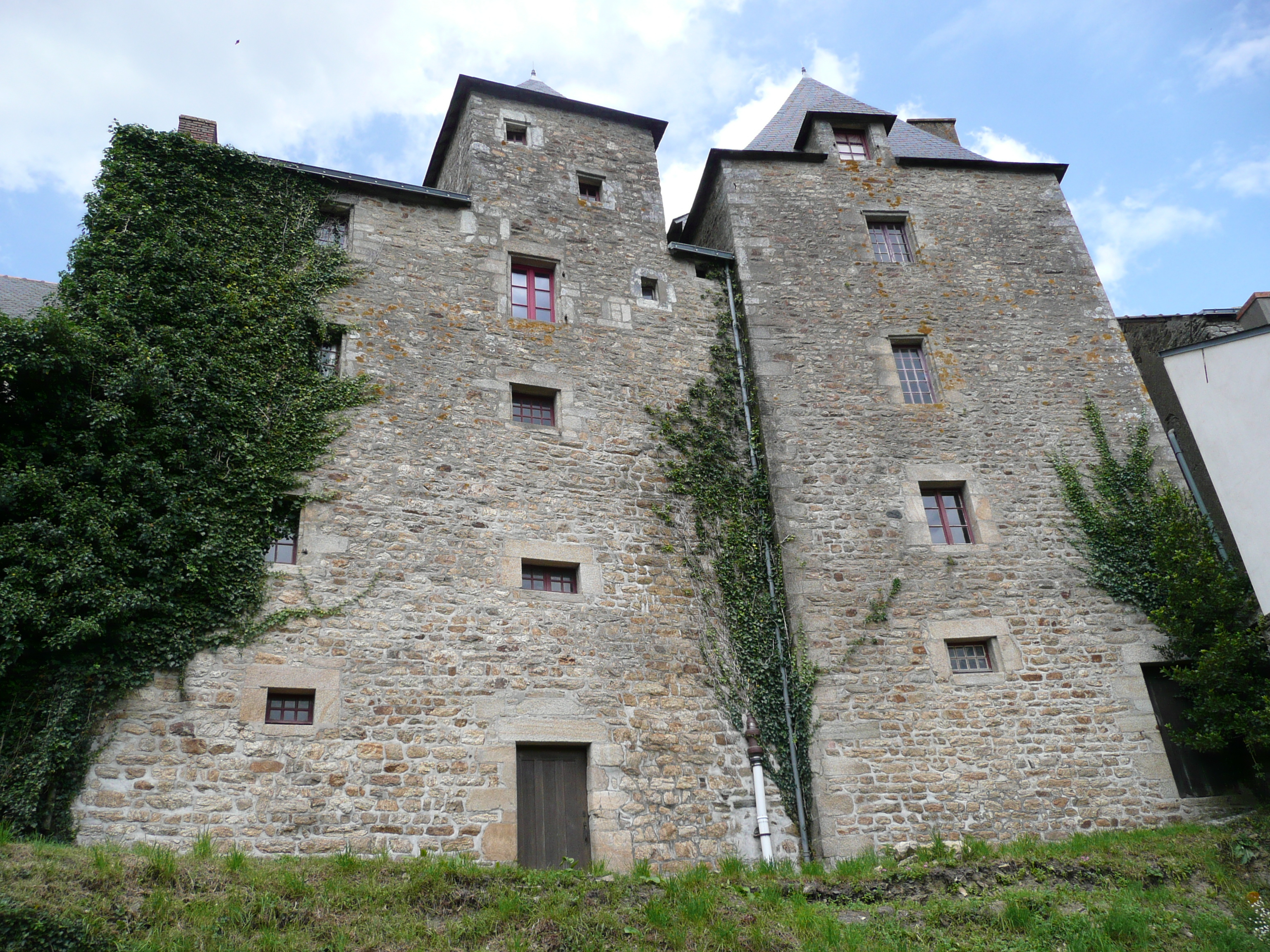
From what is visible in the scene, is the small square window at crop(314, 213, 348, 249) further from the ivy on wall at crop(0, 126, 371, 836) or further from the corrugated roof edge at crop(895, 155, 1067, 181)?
the corrugated roof edge at crop(895, 155, 1067, 181)

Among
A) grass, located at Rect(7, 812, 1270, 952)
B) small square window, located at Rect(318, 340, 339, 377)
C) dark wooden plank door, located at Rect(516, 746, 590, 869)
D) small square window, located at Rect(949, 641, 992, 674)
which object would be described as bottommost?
grass, located at Rect(7, 812, 1270, 952)

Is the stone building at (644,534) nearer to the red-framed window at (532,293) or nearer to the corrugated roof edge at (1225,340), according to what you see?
the red-framed window at (532,293)

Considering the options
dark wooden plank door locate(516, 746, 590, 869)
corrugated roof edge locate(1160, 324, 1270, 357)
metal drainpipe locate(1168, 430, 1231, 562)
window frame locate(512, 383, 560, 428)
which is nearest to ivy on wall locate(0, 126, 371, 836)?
window frame locate(512, 383, 560, 428)

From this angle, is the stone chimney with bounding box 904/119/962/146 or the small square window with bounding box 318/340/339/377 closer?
the small square window with bounding box 318/340/339/377

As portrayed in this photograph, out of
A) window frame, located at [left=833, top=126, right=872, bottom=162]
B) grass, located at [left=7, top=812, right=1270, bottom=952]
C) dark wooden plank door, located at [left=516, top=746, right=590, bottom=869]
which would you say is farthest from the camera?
window frame, located at [left=833, top=126, right=872, bottom=162]

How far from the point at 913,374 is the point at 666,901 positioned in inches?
298

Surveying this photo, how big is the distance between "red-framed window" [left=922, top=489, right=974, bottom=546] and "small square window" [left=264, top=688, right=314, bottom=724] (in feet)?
23.4

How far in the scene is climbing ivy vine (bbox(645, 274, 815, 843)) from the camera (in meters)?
9.62

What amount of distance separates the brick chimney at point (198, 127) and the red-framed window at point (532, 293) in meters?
4.12

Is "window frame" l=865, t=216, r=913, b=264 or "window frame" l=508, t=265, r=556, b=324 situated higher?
"window frame" l=865, t=216, r=913, b=264

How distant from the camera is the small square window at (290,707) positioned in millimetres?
8094

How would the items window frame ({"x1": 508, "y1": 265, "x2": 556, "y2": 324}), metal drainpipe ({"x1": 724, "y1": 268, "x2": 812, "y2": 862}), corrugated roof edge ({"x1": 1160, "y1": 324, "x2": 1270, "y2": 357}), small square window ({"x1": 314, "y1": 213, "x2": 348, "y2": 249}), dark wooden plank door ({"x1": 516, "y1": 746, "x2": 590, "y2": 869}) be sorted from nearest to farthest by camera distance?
dark wooden plank door ({"x1": 516, "y1": 746, "x2": 590, "y2": 869})
metal drainpipe ({"x1": 724, "y1": 268, "x2": 812, "y2": 862})
corrugated roof edge ({"x1": 1160, "y1": 324, "x2": 1270, "y2": 357})
small square window ({"x1": 314, "y1": 213, "x2": 348, "y2": 249})
window frame ({"x1": 508, "y1": 265, "x2": 556, "y2": 324})

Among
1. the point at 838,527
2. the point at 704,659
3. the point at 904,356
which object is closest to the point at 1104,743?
the point at 838,527

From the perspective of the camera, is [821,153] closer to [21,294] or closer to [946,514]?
[946,514]
